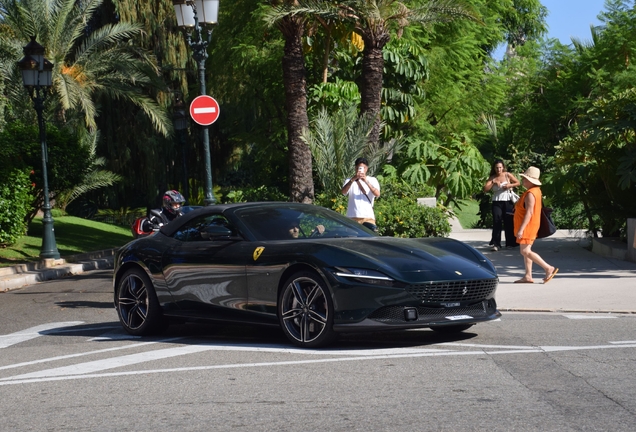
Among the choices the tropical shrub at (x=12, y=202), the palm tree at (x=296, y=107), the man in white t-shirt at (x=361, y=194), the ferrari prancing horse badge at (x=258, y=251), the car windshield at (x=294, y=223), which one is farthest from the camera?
the tropical shrub at (x=12, y=202)

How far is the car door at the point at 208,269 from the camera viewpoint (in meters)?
9.43

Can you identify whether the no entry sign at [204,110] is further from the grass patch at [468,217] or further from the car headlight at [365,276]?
the grass patch at [468,217]

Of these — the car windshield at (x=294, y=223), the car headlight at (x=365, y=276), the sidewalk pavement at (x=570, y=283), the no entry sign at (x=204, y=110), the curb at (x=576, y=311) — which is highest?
the no entry sign at (x=204, y=110)

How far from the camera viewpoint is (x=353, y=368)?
25.5 feet

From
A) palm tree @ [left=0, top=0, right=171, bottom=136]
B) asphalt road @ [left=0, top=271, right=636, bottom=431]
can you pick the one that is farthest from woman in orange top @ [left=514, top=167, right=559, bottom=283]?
palm tree @ [left=0, top=0, right=171, bottom=136]

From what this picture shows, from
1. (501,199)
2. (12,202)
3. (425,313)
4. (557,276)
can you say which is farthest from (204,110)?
(425,313)

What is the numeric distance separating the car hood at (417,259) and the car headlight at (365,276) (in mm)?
50

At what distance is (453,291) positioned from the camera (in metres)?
8.70

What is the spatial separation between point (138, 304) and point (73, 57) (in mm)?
30267

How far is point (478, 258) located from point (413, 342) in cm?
106

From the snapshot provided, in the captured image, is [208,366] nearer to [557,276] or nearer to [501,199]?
[557,276]

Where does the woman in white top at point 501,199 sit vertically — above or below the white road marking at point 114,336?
above

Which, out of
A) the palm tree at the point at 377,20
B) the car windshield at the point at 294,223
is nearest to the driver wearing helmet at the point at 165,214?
the car windshield at the point at 294,223

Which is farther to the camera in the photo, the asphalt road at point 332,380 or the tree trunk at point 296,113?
the tree trunk at point 296,113
